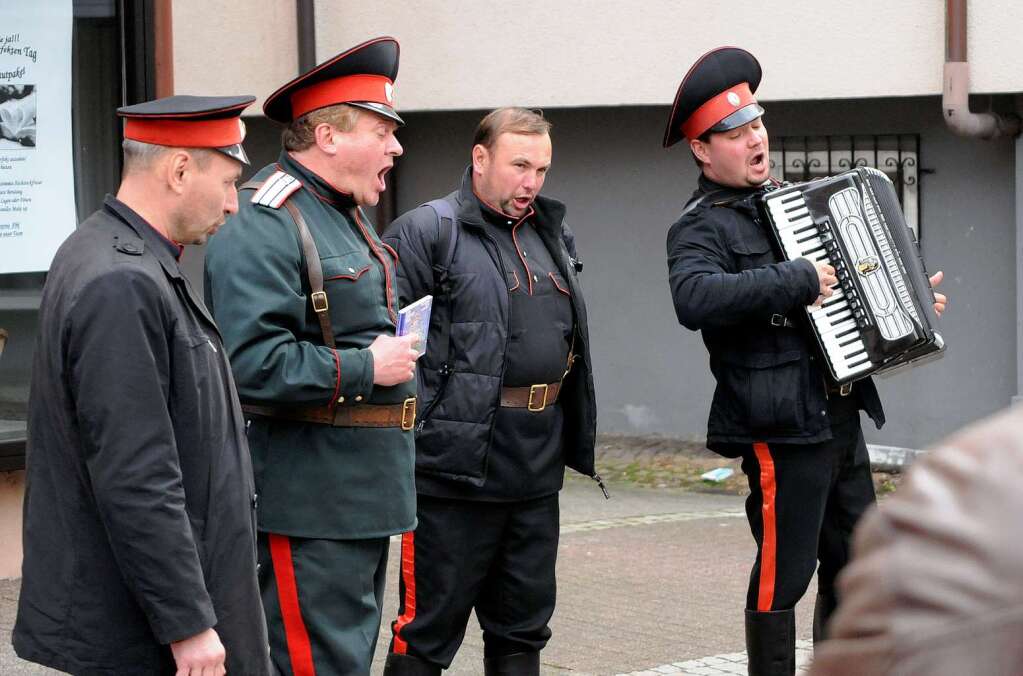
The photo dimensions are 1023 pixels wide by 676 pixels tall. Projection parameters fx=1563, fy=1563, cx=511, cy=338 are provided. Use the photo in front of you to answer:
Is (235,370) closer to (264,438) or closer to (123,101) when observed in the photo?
(264,438)

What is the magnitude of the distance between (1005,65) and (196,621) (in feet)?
23.5

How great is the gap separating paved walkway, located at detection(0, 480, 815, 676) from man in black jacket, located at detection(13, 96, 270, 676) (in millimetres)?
2450

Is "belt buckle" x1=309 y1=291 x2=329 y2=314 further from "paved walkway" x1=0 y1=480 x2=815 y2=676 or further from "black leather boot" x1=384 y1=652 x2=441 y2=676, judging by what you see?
"paved walkway" x1=0 y1=480 x2=815 y2=676

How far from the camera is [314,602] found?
3660 millimetres

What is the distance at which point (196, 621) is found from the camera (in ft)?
9.46

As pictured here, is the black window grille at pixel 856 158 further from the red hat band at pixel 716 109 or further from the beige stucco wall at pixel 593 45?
the red hat band at pixel 716 109

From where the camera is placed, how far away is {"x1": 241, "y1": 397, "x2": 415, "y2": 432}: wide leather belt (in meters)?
3.69

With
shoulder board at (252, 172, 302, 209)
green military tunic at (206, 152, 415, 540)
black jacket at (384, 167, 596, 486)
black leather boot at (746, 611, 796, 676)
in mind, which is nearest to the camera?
green military tunic at (206, 152, 415, 540)

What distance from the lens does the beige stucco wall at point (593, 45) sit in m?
9.18

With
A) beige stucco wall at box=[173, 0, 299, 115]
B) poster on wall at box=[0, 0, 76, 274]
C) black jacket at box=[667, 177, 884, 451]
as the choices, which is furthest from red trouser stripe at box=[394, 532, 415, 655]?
beige stucco wall at box=[173, 0, 299, 115]

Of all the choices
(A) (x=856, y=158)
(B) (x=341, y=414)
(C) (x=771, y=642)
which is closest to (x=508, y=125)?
(B) (x=341, y=414)

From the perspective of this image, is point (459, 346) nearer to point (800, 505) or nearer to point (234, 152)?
point (800, 505)

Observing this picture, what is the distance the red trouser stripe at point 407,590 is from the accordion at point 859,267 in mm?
1318

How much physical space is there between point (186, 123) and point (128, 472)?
2.40ft
